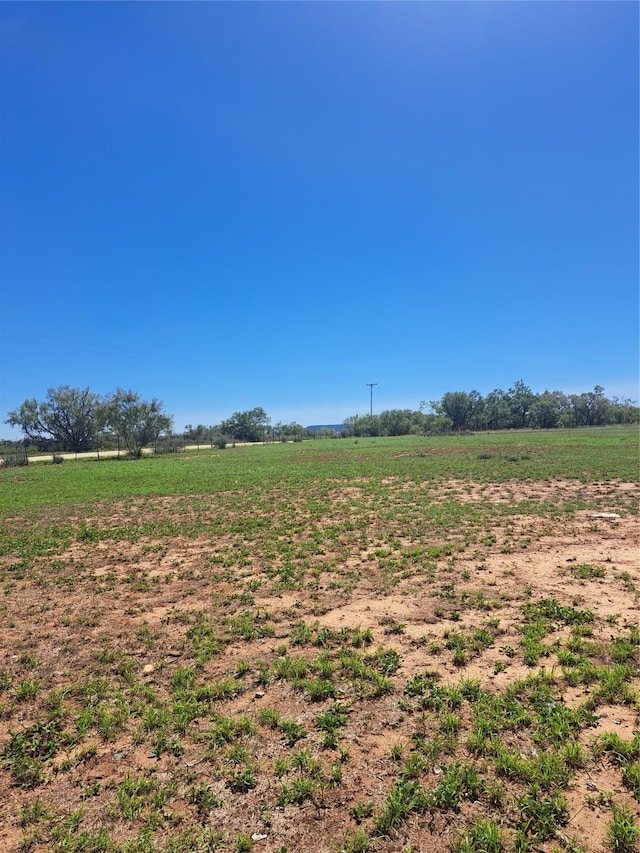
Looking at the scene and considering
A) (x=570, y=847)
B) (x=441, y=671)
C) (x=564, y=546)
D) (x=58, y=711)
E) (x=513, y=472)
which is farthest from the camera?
(x=513, y=472)

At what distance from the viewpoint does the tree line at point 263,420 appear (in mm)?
51406

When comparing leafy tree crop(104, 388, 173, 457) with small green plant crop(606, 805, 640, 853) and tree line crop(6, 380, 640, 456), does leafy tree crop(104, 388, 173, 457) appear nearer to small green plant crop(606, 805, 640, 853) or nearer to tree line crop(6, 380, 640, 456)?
tree line crop(6, 380, 640, 456)

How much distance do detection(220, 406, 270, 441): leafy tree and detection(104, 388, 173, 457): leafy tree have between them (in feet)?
137

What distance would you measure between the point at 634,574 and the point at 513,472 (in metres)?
12.5

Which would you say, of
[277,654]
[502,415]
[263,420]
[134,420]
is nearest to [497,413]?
[502,415]

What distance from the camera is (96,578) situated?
697 centimetres

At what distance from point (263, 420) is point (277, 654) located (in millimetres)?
93013

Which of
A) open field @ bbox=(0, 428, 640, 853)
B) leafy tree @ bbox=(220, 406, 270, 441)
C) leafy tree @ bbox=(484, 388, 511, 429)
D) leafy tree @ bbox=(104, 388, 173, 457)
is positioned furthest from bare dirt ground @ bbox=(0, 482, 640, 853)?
leafy tree @ bbox=(484, 388, 511, 429)

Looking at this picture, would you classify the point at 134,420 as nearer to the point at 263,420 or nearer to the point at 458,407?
the point at 263,420

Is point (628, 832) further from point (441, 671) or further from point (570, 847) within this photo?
point (441, 671)

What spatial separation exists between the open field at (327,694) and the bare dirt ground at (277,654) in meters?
0.02

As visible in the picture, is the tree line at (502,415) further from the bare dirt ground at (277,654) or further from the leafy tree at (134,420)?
the bare dirt ground at (277,654)

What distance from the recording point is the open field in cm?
247

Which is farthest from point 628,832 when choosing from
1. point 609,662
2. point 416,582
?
point 416,582
